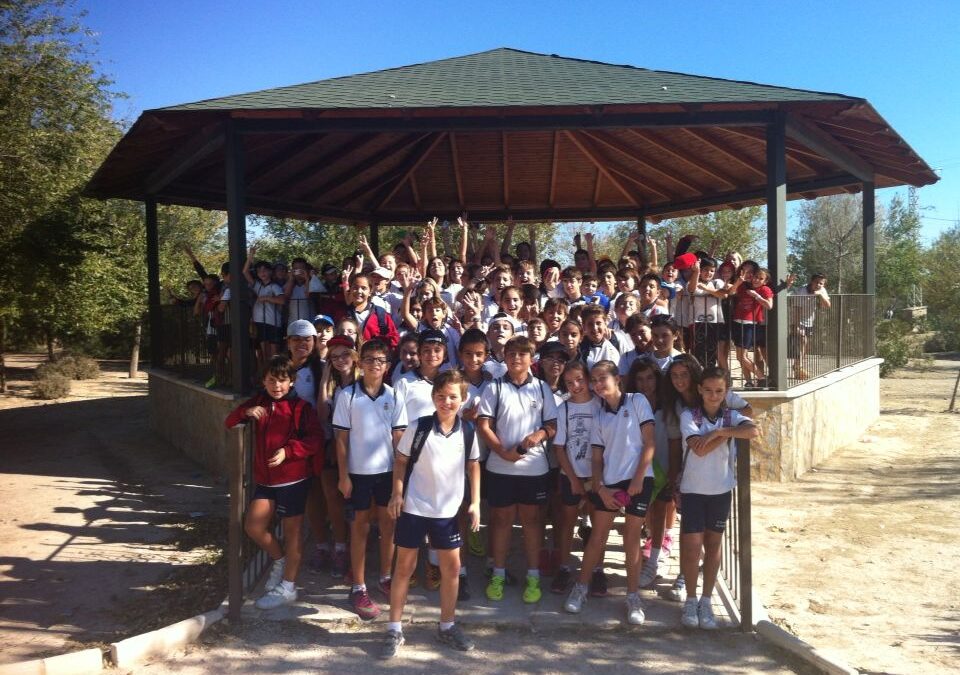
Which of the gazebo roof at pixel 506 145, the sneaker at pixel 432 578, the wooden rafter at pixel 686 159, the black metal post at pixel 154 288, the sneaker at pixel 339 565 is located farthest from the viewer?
the black metal post at pixel 154 288

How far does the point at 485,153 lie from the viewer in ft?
37.3

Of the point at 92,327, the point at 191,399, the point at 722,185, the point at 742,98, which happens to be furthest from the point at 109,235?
the point at 742,98

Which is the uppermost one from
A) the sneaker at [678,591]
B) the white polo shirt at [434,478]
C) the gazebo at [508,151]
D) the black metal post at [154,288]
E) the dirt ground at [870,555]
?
the gazebo at [508,151]

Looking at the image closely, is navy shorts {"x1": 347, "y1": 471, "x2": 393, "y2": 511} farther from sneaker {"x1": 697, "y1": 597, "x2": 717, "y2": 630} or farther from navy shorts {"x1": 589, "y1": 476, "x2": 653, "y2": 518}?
sneaker {"x1": 697, "y1": 597, "x2": 717, "y2": 630}

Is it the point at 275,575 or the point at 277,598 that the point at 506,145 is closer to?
the point at 275,575

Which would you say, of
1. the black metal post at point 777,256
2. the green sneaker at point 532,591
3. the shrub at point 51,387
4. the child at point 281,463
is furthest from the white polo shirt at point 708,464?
the shrub at point 51,387

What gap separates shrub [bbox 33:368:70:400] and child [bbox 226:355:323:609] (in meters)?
15.6

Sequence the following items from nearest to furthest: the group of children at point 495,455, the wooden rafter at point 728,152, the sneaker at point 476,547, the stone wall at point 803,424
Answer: the group of children at point 495,455 → the sneaker at point 476,547 → the stone wall at point 803,424 → the wooden rafter at point 728,152

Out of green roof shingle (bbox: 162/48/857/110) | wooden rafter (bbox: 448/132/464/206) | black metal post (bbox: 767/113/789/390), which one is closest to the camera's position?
green roof shingle (bbox: 162/48/857/110)

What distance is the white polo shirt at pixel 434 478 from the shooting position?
13.3ft

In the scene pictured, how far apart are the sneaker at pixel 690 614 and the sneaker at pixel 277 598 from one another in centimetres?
248

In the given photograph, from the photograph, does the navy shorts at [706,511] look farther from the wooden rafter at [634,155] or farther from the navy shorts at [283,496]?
the wooden rafter at [634,155]

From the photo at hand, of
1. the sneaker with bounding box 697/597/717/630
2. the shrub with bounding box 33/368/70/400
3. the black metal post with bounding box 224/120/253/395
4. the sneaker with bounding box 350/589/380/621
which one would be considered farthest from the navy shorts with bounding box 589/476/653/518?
the shrub with bounding box 33/368/70/400

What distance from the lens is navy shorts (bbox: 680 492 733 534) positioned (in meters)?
4.31
